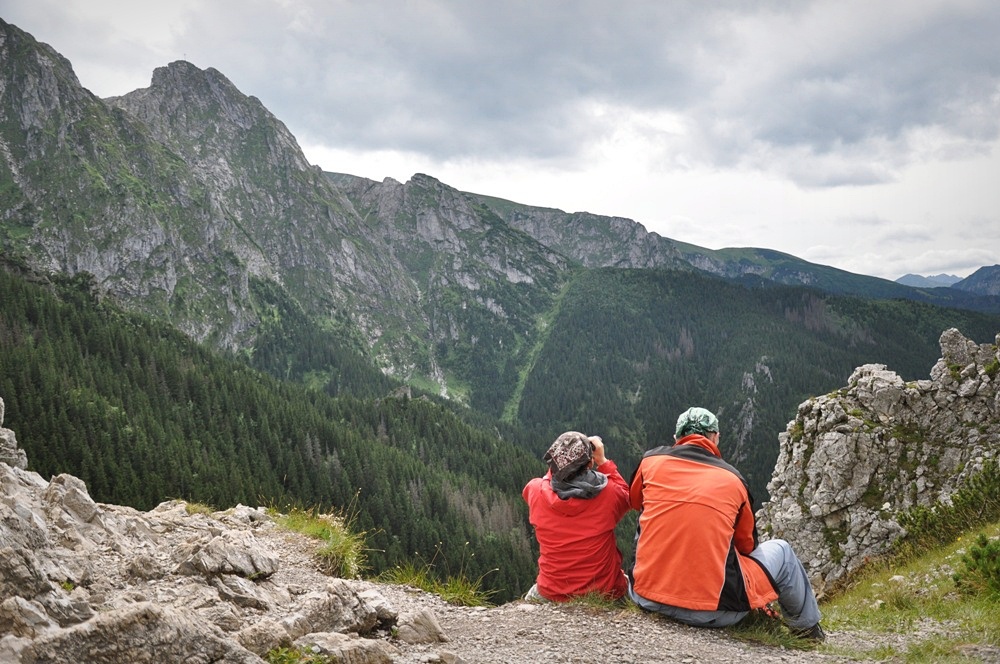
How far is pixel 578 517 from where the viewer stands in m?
7.99

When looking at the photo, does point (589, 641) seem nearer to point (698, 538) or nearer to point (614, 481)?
point (698, 538)

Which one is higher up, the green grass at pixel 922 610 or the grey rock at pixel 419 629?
the grey rock at pixel 419 629

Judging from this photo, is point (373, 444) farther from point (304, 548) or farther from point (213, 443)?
point (304, 548)

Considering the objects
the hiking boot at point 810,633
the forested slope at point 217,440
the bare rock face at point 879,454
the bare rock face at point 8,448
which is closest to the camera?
the hiking boot at point 810,633

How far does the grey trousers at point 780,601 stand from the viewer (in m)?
6.97

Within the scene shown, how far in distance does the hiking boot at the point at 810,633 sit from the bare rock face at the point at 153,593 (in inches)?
218

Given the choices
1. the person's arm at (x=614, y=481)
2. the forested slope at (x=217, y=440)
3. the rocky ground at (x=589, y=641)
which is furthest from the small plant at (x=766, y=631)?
the forested slope at (x=217, y=440)

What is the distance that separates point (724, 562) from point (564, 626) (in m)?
2.29

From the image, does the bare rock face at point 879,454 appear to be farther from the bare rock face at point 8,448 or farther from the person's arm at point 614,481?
the bare rock face at point 8,448

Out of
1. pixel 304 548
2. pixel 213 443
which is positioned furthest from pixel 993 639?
pixel 213 443

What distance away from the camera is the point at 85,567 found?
289 inches

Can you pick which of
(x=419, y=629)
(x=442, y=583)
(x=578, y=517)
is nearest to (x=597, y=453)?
(x=578, y=517)

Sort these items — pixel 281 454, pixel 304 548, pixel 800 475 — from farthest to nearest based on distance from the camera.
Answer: pixel 281 454, pixel 800 475, pixel 304 548

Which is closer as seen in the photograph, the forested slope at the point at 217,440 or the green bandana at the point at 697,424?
the green bandana at the point at 697,424
